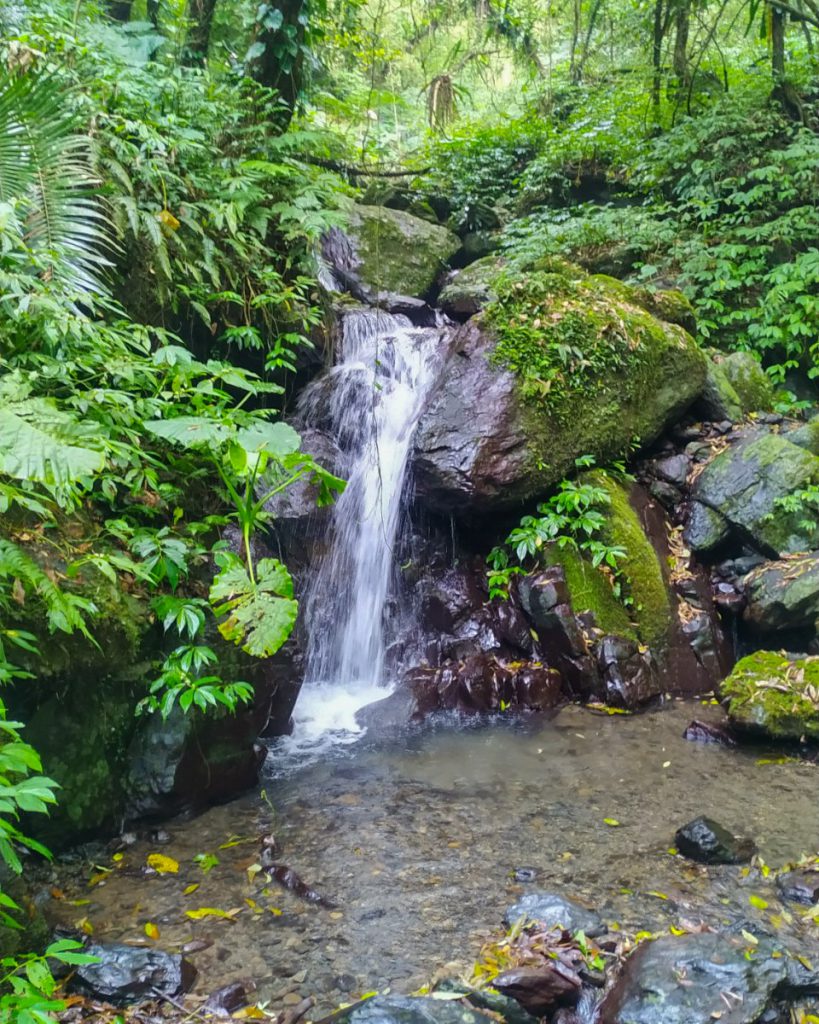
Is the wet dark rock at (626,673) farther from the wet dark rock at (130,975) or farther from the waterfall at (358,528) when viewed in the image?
the wet dark rock at (130,975)

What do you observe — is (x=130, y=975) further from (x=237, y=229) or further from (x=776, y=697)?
(x=237, y=229)

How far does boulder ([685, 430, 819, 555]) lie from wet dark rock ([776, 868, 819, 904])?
11.2ft

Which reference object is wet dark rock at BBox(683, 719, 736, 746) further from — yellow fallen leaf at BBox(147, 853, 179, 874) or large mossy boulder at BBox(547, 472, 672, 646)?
yellow fallen leaf at BBox(147, 853, 179, 874)

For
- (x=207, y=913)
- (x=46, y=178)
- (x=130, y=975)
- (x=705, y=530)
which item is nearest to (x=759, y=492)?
(x=705, y=530)

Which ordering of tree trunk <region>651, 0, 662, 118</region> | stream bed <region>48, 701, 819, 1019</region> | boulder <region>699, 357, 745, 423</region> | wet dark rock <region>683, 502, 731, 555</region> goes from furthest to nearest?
tree trunk <region>651, 0, 662, 118</region> → boulder <region>699, 357, 745, 423</region> → wet dark rock <region>683, 502, 731, 555</region> → stream bed <region>48, 701, 819, 1019</region>

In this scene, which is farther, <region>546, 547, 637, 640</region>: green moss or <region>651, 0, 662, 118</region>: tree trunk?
<region>651, 0, 662, 118</region>: tree trunk

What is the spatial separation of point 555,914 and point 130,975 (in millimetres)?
1690

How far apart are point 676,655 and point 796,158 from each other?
687cm

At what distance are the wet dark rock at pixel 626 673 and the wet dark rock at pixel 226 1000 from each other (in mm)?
3601

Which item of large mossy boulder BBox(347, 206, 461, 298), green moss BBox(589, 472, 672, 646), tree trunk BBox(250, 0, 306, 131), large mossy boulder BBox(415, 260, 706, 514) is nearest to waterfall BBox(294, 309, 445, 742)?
large mossy boulder BBox(415, 260, 706, 514)

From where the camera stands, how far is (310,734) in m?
5.21

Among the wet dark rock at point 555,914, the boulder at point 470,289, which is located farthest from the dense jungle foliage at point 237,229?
the wet dark rock at point 555,914

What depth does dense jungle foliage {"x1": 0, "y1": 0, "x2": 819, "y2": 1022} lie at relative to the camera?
3457mm

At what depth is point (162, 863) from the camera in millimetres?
3473
